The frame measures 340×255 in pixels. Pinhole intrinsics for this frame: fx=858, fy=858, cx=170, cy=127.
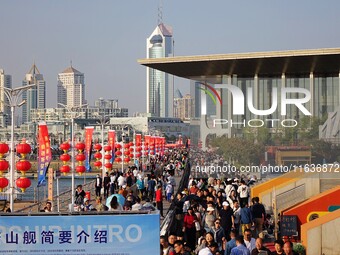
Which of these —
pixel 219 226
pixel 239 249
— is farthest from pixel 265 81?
pixel 239 249

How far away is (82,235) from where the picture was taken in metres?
8.43

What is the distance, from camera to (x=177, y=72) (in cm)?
2512

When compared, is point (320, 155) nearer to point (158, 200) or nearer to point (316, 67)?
point (316, 67)

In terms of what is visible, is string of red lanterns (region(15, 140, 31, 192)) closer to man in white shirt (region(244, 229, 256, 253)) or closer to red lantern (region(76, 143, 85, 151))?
man in white shirt (region(244, 229, 256, 253))

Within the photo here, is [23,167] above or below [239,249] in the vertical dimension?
above

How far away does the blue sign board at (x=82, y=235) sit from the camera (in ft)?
27.6

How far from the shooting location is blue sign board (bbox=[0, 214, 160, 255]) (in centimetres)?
841

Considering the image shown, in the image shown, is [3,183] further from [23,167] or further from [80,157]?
[80,157]

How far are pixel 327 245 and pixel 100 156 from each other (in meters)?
24.4

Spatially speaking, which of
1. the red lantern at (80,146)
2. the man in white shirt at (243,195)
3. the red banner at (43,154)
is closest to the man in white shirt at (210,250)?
the man in white shirt at (243,195)

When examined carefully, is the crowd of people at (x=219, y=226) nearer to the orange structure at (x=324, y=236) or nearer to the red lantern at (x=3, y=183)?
the orange structure at (x=324, y=236)

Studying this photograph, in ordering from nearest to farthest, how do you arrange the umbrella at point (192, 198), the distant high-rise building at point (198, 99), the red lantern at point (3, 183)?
1. the umbrella at point (192, 198)
2. the red lantern at point (3, 183)
3. the distant high-rise building at point (198, 99)

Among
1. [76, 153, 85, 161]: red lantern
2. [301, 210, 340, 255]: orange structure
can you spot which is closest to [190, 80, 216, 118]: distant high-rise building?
[76, 153, 85, 161]: red lantern

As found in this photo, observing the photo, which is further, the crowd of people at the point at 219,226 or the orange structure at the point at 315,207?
the orange structure at the point at 315,207
